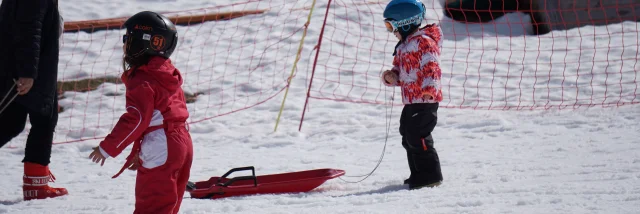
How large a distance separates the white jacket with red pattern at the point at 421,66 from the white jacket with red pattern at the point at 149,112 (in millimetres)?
1581

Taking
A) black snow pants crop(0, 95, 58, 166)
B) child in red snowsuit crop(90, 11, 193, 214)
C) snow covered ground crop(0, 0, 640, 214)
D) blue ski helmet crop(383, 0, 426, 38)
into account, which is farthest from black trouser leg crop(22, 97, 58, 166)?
blue ski helmet crop(383, 0, 426, 38)

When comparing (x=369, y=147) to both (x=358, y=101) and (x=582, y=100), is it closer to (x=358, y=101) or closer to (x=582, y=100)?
(x=358, y=101)

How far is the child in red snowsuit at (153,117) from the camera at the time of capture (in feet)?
11.1

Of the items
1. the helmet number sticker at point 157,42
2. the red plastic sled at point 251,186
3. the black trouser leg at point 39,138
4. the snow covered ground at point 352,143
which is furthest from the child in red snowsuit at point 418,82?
the black trouser leg at point 39,138

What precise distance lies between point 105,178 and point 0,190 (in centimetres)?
69

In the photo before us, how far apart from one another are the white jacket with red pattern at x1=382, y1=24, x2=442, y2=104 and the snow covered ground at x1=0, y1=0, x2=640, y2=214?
0.56m

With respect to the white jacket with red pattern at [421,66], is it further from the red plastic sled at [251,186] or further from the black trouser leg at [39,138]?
the black trouser leg at [39,138]

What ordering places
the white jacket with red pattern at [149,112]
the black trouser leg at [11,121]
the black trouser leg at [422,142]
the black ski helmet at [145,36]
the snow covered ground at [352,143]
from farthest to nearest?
the black trouser leg at [422,142] < the black trouser leg at [11,121] < the snow covered ground at [352,143] < the black ski helmet at [145,36] < the white jacket with red pattern at [149,112]

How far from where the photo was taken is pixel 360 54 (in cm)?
927

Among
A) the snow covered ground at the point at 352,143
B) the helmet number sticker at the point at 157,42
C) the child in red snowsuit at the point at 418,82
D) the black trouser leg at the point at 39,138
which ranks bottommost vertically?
the snow covered ground at the point at 352,143

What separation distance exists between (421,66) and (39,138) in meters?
2.30

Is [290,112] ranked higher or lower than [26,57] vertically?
lower

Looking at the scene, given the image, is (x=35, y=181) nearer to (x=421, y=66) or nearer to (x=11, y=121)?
(x=11, y=121)

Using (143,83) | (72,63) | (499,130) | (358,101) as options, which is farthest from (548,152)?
(72,63)
